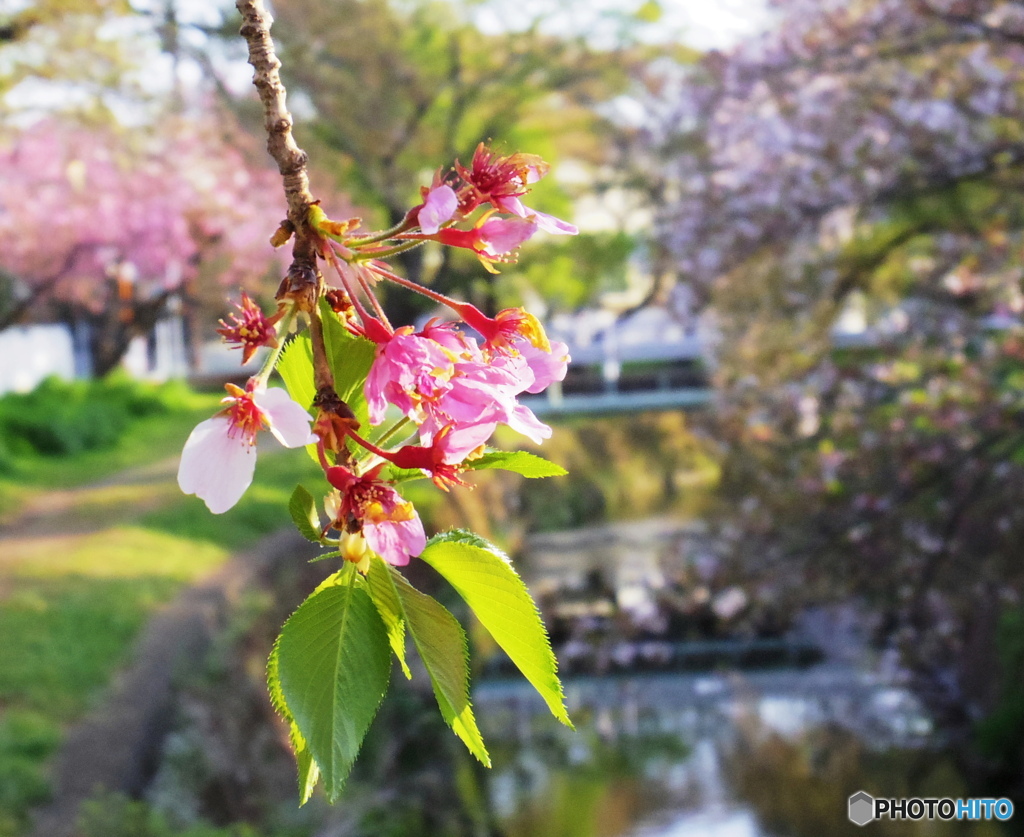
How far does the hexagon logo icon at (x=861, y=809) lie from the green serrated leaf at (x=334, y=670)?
5492 mm

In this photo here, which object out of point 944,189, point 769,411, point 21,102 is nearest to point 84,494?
point 21,102

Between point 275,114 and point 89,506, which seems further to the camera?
point 89,506

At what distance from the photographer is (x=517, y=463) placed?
1.32 feet

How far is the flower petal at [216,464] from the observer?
354mm

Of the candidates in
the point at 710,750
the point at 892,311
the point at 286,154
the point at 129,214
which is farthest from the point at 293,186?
the point at 129,214

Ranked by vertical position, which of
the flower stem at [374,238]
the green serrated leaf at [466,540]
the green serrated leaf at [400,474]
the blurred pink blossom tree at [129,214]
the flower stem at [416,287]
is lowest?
the green serrated leaf at [466,540]

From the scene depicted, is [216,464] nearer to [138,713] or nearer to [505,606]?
[505,606]

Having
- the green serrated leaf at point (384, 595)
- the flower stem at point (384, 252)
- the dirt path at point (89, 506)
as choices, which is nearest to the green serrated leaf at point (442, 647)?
the green serrated leaf at point (384, 595)

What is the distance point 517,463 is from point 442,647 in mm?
72

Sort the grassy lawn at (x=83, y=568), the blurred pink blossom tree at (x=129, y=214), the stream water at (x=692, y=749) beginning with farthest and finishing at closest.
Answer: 1. the blurred pink blossom tree at (x=129, y=214)
2. the stream water at (x=692, y=749)
3. the grassy lawn at (x=83, y=568)

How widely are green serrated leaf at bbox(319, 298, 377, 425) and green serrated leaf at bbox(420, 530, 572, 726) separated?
62 millimetres

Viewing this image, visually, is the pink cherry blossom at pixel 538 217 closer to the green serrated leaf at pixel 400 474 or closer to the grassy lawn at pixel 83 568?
the green serrated leaf at pixel 400 474

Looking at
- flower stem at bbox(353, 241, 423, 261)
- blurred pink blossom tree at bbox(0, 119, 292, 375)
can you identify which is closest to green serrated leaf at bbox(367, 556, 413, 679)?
flower stem at bbox(353, 241, 423, 261)

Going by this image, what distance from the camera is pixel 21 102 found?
5.51 metres
